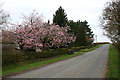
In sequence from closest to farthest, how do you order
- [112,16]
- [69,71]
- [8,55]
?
[69,71] < [8,55] < [112,16]

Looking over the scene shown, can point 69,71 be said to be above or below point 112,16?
below

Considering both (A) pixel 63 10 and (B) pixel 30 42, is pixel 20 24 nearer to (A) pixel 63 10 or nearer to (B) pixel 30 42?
(B) pixel 30 42

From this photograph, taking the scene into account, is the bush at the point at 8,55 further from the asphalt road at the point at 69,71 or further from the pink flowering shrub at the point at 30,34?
the pink flowering shrub at the point at 30,34

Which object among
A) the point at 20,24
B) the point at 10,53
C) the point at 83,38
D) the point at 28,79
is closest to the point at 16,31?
the point at 20,24

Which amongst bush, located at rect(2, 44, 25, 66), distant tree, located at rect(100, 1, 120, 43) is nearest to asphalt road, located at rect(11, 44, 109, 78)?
bush, located at rect(2, 44, 25, 66)

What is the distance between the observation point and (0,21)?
22.4m

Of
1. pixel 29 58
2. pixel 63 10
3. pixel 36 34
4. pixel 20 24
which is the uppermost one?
pixel 63 10

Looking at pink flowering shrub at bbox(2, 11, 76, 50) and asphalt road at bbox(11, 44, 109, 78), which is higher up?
pink flowering shrub at bbox(2, 11, 76, 50)

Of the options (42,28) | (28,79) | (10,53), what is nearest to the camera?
(28,79)

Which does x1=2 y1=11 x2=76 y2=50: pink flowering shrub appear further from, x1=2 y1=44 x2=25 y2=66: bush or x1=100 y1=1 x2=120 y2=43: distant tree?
x1=100 y1=1 x2=120 y2=43: distant tree

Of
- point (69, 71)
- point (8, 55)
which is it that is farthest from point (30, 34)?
point (69, 71)

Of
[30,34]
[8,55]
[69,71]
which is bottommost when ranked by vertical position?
[69,71]

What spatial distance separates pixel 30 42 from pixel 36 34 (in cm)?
197

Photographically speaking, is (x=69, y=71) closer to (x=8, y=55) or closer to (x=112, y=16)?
(x=8, y=55)
